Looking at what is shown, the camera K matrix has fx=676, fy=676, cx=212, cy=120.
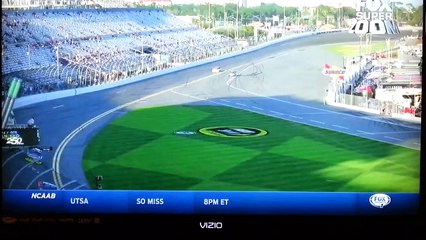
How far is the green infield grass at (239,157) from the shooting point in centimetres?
271

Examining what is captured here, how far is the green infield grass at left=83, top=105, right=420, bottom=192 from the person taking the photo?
2707mm

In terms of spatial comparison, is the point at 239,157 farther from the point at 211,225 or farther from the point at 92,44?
the point at 92,44

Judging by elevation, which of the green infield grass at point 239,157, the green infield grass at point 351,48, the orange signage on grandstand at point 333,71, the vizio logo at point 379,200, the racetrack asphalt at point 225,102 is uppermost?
the green infield grass at point 351,48

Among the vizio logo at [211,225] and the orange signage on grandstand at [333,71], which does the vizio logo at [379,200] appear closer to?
the orange signage on grandstand at [333,71]

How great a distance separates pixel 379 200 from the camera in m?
2.70

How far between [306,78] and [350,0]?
1.19 feet

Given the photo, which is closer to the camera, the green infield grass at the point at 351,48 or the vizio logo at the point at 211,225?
the vizio logo at the point at 211,225

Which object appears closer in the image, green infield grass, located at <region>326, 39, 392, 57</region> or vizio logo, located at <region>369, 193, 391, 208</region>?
vizio logo, located at <region>369, 193, 391, 208</region>

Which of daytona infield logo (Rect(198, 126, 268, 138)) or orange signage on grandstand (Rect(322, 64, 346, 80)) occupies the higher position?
orange signage on grandstand (Rect(322, 64, 346, 80))

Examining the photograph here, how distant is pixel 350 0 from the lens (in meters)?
2.75

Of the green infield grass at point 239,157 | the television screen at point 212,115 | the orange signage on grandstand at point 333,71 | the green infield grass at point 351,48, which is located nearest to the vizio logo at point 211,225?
the television screen at point 212,115

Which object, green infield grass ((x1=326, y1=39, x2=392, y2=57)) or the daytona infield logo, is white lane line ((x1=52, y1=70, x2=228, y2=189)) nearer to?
the daytona infield logo

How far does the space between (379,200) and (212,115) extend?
0.76m

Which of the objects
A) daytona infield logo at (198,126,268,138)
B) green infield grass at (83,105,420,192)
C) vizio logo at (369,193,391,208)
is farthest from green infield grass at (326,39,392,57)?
vizio logo at (369,193,391,208)
